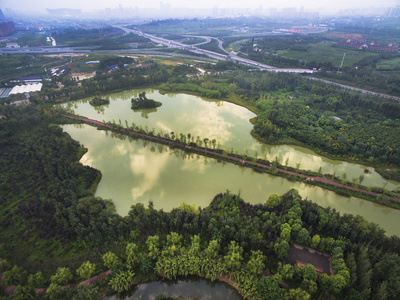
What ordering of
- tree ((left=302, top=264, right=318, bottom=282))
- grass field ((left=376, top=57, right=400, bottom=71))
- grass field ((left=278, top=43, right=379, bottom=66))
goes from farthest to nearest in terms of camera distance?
1. grass field ((left=278, top=43, right=379, bottom=66))
2. grass field ((left=376, top=57, right=400, bottom=71))
3. tree ((left=302, top=264, right=318, bottom=282))

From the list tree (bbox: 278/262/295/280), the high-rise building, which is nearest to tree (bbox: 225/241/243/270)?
tree (bbox: 278/262/295/280)

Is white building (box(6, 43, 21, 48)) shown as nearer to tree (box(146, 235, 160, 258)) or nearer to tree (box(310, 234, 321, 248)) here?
tree (box(146, 235, 160, 258))

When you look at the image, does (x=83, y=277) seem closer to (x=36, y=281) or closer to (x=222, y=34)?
(x=36, y=281)

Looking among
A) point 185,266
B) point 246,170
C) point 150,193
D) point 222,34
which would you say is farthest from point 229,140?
point 222,34

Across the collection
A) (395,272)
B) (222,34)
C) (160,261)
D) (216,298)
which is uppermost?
(222,34)

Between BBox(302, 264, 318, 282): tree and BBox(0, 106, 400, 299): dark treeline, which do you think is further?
BBox(0, 106, 400, 299): dark treeline

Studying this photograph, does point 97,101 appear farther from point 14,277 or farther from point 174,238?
point 174,238

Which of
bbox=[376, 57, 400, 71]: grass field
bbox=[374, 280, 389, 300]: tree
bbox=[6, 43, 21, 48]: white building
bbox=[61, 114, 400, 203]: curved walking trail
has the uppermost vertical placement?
bbox=[6, 43, 21, 48]: white building
